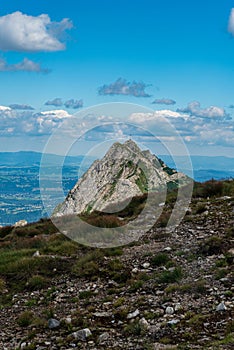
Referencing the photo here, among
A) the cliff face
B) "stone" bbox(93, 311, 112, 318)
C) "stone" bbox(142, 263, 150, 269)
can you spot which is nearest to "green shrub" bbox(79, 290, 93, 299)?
"stone" bbox(93, 311, 112, 318)

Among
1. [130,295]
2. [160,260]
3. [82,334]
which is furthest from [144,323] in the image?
[160,260]

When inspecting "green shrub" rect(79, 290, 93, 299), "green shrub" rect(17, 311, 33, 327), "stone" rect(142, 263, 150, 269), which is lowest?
"green shrub" rect(17, 311, 33, 327)

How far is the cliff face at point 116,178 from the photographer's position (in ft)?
225

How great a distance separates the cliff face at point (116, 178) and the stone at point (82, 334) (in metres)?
51.0

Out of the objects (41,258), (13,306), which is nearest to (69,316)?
(13,306)

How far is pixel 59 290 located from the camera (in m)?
14.7

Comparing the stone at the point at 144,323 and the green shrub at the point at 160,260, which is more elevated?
the green shrub at the point at 160,260

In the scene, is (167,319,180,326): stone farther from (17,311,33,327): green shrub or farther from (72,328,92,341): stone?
(17,311,33,327): green shrub

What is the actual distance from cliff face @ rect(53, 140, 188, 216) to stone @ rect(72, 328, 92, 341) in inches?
2007

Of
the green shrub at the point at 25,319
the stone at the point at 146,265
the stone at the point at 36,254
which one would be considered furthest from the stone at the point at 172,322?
the stone at the point at 36,254

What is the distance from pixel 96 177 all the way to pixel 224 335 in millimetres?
77458

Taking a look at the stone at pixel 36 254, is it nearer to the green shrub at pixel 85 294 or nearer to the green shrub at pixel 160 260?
the green shrub at pixel 85 294

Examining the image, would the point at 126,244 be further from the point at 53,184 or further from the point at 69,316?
the point at 69,316

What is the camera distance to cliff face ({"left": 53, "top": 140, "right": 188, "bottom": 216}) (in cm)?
6844
